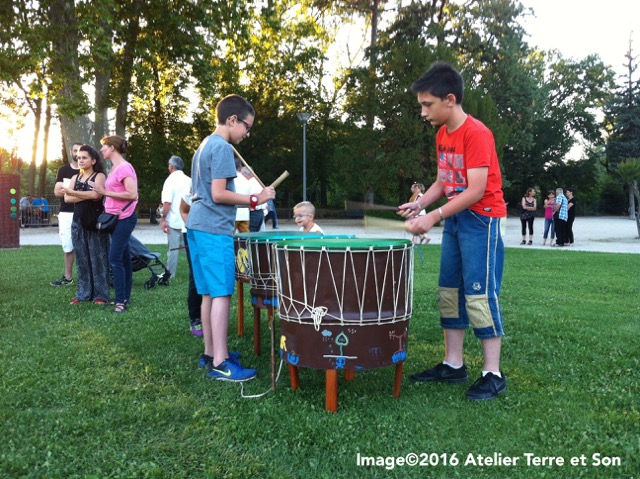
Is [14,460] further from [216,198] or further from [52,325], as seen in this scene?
[52,325]

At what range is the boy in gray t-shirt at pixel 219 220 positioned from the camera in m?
3.99

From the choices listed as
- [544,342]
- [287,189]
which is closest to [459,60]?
[287,189]

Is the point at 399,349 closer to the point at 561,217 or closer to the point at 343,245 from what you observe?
the point at 343,245

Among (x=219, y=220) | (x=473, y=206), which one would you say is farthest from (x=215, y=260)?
(x=473, y=206)

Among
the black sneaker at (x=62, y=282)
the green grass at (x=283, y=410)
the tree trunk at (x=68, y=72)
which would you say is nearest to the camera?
the green grass at (x=283, y=410)

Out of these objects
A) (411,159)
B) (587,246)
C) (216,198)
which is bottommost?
(587,246)

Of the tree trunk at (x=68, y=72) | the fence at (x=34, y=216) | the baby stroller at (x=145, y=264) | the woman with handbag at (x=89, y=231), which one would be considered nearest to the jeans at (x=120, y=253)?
the woman with handbag at (x=89, y=231)

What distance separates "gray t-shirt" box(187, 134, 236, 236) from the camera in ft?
13.0

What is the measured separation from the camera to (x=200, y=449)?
3014 mm

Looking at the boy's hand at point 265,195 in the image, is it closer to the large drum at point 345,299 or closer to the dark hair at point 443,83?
the large drum at point 345,299

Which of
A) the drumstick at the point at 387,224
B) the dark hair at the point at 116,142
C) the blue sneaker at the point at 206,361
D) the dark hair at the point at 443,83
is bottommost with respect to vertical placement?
the blue sneaker at the point at 206,361

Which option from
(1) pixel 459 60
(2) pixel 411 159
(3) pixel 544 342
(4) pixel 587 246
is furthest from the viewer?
(1) pixel 459 60

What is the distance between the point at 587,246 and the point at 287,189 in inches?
874

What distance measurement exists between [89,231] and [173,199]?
4.31 ft
